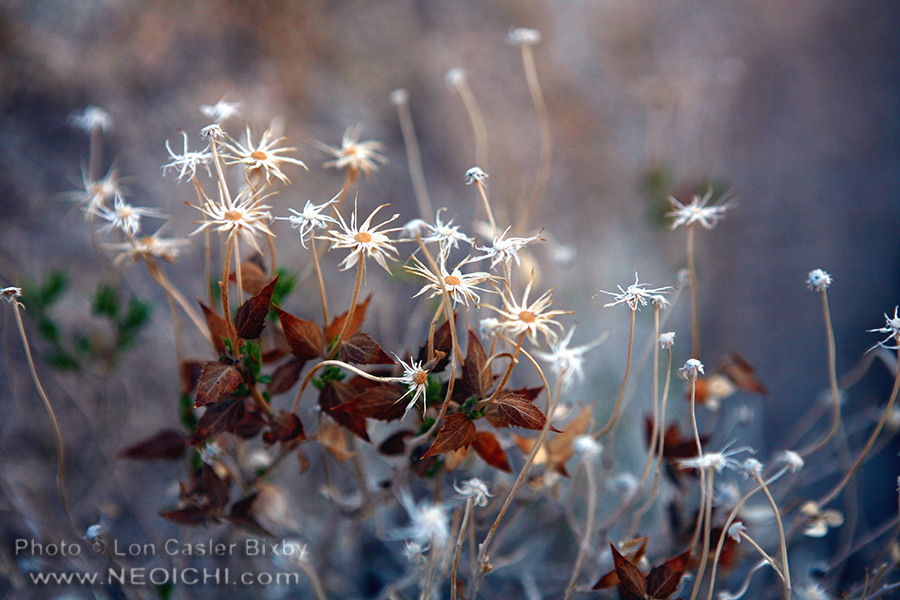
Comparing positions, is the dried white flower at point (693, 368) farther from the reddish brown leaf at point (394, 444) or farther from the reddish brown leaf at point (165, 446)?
the reddish brown leaf at point (165, 446)

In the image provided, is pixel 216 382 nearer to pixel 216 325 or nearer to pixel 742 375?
pixel 216 325

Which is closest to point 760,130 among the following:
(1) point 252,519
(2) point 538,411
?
(2) point 538,411

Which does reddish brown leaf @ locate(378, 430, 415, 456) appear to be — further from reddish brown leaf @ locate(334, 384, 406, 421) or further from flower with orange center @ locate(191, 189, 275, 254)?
flower with orange center @ locate(191, 189, 275, 254)

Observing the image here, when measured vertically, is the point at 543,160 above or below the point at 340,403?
above

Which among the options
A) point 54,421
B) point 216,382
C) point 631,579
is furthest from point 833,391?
point 54,421

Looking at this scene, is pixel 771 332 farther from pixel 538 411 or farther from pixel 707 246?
pixel 538 411

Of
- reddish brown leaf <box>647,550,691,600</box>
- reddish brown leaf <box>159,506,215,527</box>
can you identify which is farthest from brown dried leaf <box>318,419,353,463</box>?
reddish brown leaf <box>647,550,691,600</box>

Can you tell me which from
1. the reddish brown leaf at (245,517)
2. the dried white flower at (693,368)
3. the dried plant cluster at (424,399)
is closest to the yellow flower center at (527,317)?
the dried plant cluster at (424,399)

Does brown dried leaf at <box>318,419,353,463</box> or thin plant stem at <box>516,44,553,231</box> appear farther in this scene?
thin plant stem at <box>516,44,553,231</box>

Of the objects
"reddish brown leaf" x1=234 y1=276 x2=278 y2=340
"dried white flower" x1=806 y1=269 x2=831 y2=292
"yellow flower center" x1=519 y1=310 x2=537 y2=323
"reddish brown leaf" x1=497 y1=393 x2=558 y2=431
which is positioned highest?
"dried white flower" x1=806 y1=269 x2=831 y2=292
